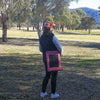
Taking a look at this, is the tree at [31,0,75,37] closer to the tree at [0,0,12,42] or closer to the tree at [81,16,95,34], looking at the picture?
the tree at [0,0,12,42]

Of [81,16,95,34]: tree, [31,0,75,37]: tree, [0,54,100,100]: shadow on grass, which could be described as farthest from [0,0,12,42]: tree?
[81,16,95,34]: tree

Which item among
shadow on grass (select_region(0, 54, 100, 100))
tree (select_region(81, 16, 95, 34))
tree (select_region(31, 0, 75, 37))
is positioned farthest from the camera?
tree (select_region(81, 16, 95, 34))

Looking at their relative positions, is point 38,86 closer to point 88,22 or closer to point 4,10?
point 4,10

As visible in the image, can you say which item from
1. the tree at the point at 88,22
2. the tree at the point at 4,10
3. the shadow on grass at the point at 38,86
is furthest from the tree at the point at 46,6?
the tree at the point at 88,22

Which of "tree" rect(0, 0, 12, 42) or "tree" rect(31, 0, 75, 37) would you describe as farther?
"tree" rect(0, 0, 12, 42)

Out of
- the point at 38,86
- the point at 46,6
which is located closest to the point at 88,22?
the point at 46,6

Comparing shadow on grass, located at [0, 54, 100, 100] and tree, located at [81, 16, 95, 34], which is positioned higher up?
tree, located at [81, 16, 95, 34]

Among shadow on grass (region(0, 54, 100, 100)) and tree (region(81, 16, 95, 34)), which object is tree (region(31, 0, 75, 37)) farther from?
tree (region(81, 16, 95, 34))

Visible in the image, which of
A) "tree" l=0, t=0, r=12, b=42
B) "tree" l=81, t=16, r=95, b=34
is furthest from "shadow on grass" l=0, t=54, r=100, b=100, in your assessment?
"tree" l=81, t=16, r=95, b=34

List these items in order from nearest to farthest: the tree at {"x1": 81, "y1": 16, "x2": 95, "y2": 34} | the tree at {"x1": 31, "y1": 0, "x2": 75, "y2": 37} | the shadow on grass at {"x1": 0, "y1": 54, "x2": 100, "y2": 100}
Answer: the shadow on grass at {"x1": 0, "y1": 54, "x2": 100, "y2": 100}
the tree at {"x1": 31, "y1": 0, "x2": 75, "y2": 37}
the tree at {"x1": 81, "y1": 16, "x2": 95, "y2": 34}

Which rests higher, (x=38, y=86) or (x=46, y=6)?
(x=46, y=6)

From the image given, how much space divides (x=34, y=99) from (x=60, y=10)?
2069cm

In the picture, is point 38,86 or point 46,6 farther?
point 46,6

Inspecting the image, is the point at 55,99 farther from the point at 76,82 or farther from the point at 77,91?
the point at 76,82
